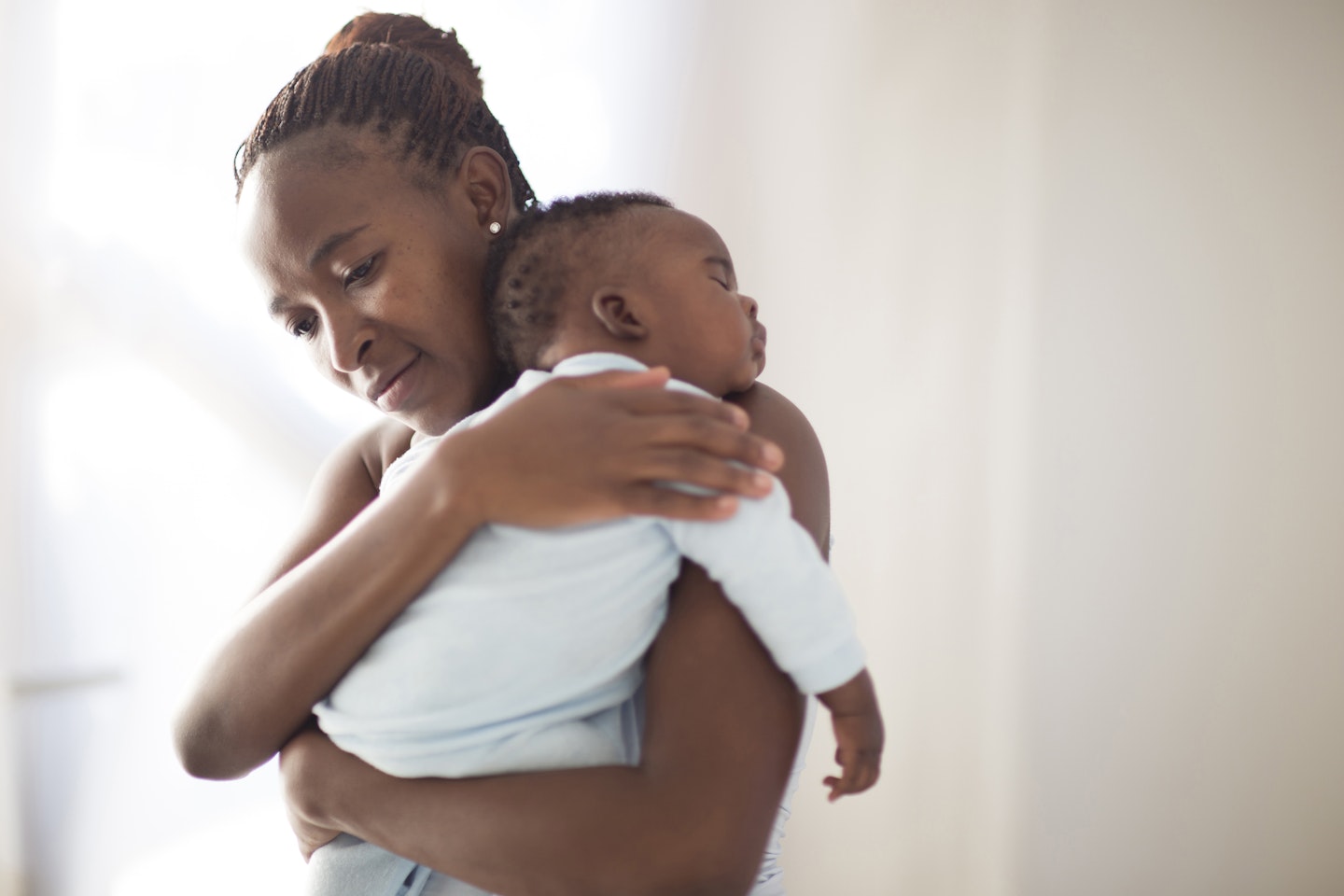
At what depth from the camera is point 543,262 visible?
934 millimetres

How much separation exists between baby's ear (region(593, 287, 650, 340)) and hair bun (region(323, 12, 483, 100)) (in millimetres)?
480

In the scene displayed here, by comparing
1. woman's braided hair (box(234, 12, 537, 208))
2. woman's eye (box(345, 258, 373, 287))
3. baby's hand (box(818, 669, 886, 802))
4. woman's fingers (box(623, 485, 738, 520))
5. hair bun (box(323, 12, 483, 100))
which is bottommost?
baby's hand (box(818, 669, 886, 802))

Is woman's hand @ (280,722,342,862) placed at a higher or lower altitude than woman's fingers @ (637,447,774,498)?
lower

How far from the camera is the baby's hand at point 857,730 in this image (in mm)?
786

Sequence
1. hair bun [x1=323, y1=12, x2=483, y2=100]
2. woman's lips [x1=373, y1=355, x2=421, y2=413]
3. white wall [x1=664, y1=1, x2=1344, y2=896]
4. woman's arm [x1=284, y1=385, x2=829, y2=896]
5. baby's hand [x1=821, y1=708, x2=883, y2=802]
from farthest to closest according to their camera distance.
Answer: white wall [x1=664, y1=1, x2=1344, y2=896]
hair bun [x1=323, y1=12, x2=483, y2=100]
woman's lips [x1=373, y1=355, x2=421, y2=413]
baby's hand [x1=821, y1=708, x2=883, y2=802]
woman's arm [x1=284, y1=385, x2=829, y2=896]

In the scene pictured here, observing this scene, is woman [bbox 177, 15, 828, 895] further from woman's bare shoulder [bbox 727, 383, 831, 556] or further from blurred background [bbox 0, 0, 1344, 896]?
blurred background [bbox 0, 0, 1344, 896]

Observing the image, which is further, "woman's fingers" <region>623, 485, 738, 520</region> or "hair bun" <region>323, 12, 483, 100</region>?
"hair bun" <region>323, 12, 483, 100</region>

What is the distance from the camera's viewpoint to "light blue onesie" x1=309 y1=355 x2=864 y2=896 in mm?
740

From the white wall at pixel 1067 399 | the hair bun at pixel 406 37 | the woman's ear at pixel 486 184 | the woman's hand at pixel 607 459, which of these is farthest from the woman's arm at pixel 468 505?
the white wall at pixel 1067 399

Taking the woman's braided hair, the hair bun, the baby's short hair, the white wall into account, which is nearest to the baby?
the baby's short hair

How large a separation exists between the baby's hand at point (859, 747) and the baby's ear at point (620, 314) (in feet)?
1.16

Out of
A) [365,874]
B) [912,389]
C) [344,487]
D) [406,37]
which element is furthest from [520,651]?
[912,389]

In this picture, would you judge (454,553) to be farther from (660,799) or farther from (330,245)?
(330,245)

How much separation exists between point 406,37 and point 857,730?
3.24 ft
